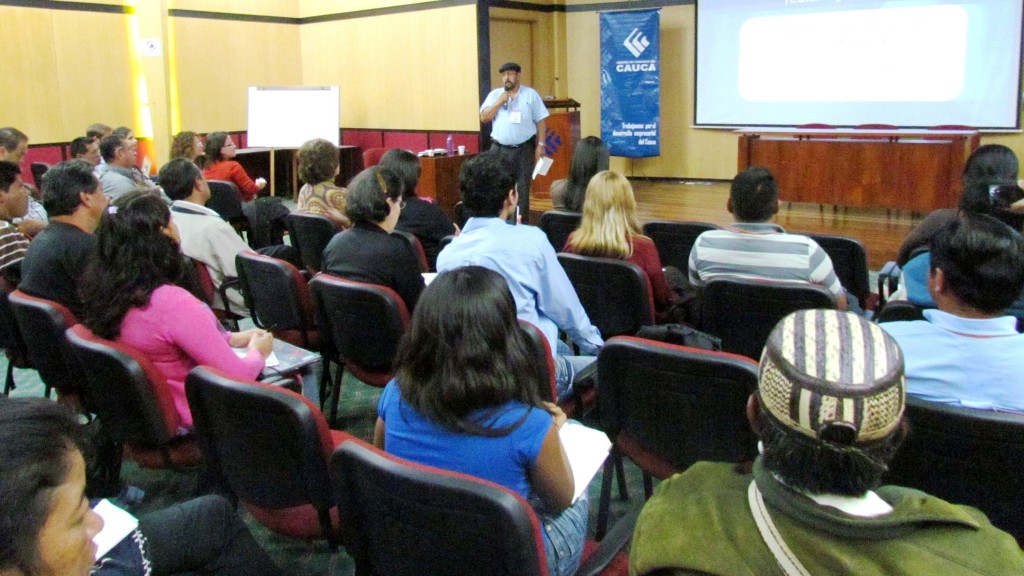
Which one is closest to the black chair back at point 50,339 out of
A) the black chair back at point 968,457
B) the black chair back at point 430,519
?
the black chair back at point 430,519

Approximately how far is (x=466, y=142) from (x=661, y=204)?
241 centimetres

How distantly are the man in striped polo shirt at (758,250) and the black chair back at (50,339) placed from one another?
2303 mm

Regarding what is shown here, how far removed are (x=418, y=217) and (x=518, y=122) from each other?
3425 mm

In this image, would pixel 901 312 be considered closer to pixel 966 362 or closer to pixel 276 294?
pixel 966 362

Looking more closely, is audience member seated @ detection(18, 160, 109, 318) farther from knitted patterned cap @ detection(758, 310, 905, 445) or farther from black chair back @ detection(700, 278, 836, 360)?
knitted patterned cap @ detection(758, 310, 905, 445)

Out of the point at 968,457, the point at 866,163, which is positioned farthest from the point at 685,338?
the point at 866,163

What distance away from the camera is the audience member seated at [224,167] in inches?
244

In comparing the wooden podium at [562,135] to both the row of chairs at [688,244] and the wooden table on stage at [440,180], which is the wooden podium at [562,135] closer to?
the wooden table on stage at [440,180]

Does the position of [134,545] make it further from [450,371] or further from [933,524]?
[933,524]

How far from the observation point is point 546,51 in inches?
419

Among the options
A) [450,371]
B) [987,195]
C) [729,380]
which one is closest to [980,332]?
[729,380]

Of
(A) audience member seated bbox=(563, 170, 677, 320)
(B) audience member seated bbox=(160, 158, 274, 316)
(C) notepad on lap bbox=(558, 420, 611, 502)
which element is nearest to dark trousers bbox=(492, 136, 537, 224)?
(B) audience member seated bbox=(160, 158, 274, 316)

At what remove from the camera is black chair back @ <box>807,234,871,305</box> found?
353cm

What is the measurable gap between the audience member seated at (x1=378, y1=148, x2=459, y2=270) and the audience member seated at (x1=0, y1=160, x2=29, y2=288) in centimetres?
181
